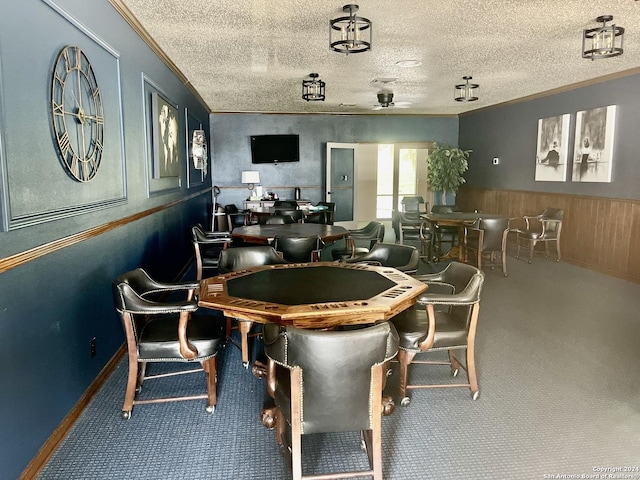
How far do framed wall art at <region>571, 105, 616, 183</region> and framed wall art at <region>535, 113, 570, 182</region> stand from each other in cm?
24

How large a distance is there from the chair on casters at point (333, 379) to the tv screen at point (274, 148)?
9391 mm

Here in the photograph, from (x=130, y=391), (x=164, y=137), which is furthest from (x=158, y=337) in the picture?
(x=164, y=137)

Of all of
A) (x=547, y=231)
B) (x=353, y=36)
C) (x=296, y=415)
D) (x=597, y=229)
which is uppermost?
(x=353, y=36)

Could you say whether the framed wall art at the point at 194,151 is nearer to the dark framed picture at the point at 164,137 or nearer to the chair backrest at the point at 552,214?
the dark framed picture at the point at 164,137

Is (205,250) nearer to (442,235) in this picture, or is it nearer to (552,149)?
(442,235)

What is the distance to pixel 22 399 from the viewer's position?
2.20 m

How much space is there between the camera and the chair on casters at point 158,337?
2.66 metres

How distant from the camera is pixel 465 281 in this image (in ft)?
10.4

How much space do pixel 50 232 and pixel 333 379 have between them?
5.60 ft

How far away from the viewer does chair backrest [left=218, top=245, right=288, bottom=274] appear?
3887 mm

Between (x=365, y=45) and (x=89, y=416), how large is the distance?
10.9 feet

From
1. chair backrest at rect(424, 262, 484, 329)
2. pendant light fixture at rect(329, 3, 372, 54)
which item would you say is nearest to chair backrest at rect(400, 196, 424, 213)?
pendant light fixture at rect(329, 3, 372, 54)

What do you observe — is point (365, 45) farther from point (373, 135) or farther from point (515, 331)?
point (373, 135)

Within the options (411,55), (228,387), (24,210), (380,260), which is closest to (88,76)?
(24,210)
